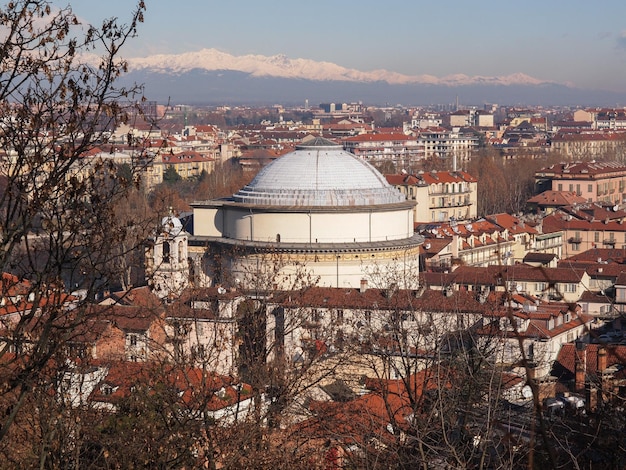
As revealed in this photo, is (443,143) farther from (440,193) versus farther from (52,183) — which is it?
(52,183)

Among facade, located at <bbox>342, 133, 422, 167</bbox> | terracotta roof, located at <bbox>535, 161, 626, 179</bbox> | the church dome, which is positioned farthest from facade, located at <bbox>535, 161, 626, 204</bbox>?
the church dome

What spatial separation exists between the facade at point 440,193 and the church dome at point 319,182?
17096 millimetres

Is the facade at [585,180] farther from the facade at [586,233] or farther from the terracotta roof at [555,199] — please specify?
the facade at [586,233]

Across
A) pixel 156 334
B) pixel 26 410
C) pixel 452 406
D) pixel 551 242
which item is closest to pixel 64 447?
pixel 26 410

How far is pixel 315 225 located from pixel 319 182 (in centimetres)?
108

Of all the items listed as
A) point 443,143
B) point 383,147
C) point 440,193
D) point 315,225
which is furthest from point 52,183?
point 443,143

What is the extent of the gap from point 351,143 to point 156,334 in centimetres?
6702

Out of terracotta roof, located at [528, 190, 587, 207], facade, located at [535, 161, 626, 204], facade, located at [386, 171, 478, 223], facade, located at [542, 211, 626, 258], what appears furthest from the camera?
facade, located at [535, 161, 626, 204]

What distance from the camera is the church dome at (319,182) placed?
84.9 feet

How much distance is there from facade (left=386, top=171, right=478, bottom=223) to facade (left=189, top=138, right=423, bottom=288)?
1751 cm

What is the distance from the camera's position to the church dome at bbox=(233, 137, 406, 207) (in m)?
25.9

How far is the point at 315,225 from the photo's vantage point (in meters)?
25.6

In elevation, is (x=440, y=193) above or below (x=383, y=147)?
above

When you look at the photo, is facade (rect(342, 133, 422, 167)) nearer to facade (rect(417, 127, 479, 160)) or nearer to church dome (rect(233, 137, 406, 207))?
facade (rect(417, 127, 479, 160))
